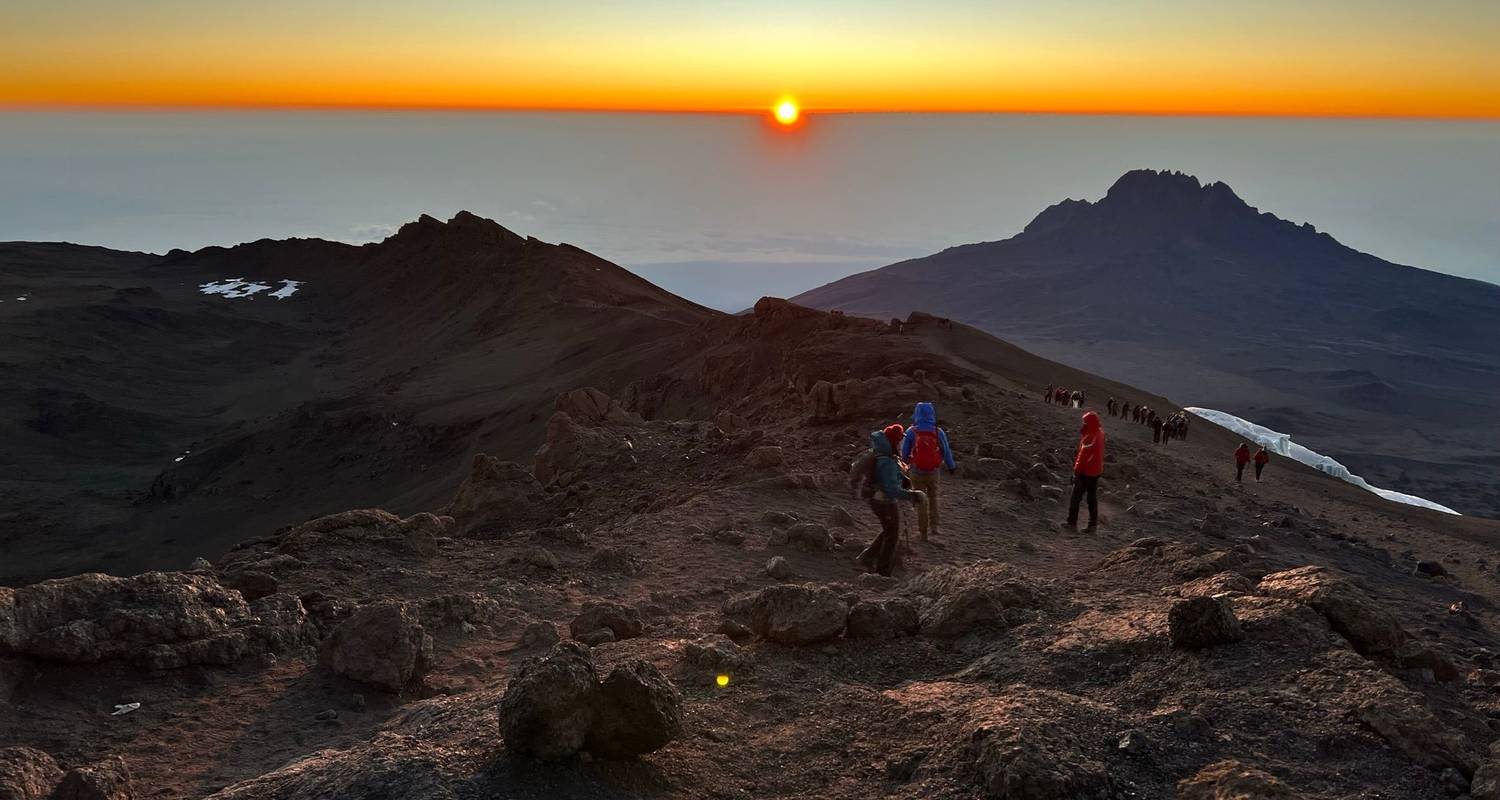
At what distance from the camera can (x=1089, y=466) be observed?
11164 millimetres

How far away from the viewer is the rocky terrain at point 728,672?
172 inches

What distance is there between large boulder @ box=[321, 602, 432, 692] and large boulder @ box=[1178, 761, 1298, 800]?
4.65 m

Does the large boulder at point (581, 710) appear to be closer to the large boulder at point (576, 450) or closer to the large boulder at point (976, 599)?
the large boulder at point (976, 599)

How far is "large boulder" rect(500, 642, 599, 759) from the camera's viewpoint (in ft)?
14.4

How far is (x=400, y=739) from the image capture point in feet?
15.0

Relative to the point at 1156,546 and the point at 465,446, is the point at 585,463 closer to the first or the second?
the point at 1156,546

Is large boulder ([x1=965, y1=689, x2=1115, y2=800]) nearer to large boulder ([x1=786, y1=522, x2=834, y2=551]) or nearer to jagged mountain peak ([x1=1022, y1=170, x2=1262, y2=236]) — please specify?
large boulder ([x1=786, y1=522, x2=834, y2=551])

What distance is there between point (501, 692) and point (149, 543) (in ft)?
86.5

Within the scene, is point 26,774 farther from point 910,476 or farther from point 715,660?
point 910,476

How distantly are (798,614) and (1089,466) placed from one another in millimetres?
6157

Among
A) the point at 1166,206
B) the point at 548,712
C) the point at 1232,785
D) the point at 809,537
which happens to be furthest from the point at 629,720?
the point at 1166,206

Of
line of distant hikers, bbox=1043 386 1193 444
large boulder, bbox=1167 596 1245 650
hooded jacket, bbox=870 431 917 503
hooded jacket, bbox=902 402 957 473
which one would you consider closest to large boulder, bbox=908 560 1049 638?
large boulder, bbox=1167 596 1245 650

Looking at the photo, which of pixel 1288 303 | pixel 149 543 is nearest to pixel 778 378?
pixel 149 543

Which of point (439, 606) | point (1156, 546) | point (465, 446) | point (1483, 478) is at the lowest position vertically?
point (1483, 478)
